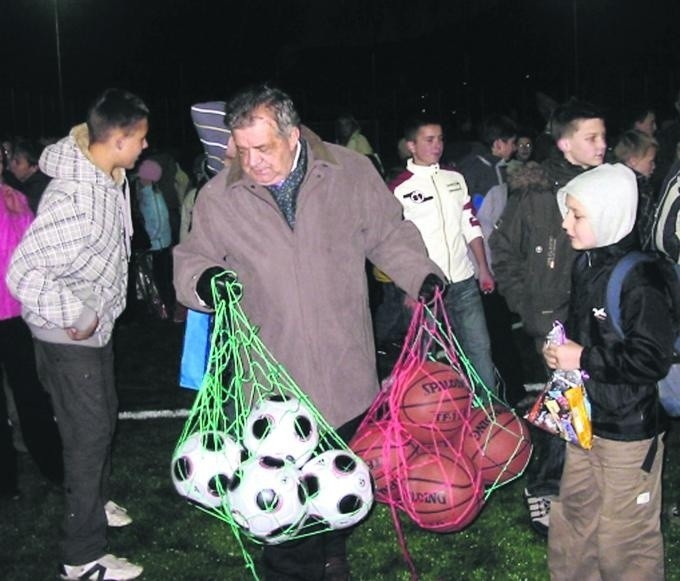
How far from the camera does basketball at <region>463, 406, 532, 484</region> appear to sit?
394cm

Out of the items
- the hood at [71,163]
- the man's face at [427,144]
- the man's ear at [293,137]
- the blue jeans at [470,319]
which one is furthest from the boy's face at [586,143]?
the hood at [71,163]

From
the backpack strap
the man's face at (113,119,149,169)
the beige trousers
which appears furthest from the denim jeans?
the backpack strap

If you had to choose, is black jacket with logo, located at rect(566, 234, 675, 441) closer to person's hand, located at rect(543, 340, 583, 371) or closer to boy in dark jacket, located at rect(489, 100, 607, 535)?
person's hand, located at rect(543, 340, 583, 371)

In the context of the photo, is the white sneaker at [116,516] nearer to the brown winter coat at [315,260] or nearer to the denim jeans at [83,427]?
the denim jeans at [83,427]

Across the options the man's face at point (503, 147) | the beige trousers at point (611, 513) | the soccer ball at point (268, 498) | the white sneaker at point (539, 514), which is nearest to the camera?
the soccer ball at point (268, 498)

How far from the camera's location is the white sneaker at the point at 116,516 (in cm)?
532

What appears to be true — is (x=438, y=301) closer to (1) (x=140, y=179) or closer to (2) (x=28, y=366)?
(2) (x=28, y=366)

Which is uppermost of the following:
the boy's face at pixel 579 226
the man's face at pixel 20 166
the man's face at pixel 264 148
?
the man's face at pixel 20 166

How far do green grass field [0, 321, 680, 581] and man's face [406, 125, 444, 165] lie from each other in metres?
1.94

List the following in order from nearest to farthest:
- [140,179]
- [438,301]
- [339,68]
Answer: [438,301] < [140,179] < [339,68]

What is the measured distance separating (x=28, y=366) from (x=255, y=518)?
2429 mm

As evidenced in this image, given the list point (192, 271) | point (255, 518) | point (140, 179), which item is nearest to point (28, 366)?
point (192, 271)

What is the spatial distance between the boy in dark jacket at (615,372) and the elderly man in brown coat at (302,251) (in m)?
0.59

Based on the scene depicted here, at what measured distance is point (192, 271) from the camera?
12.9 feet
